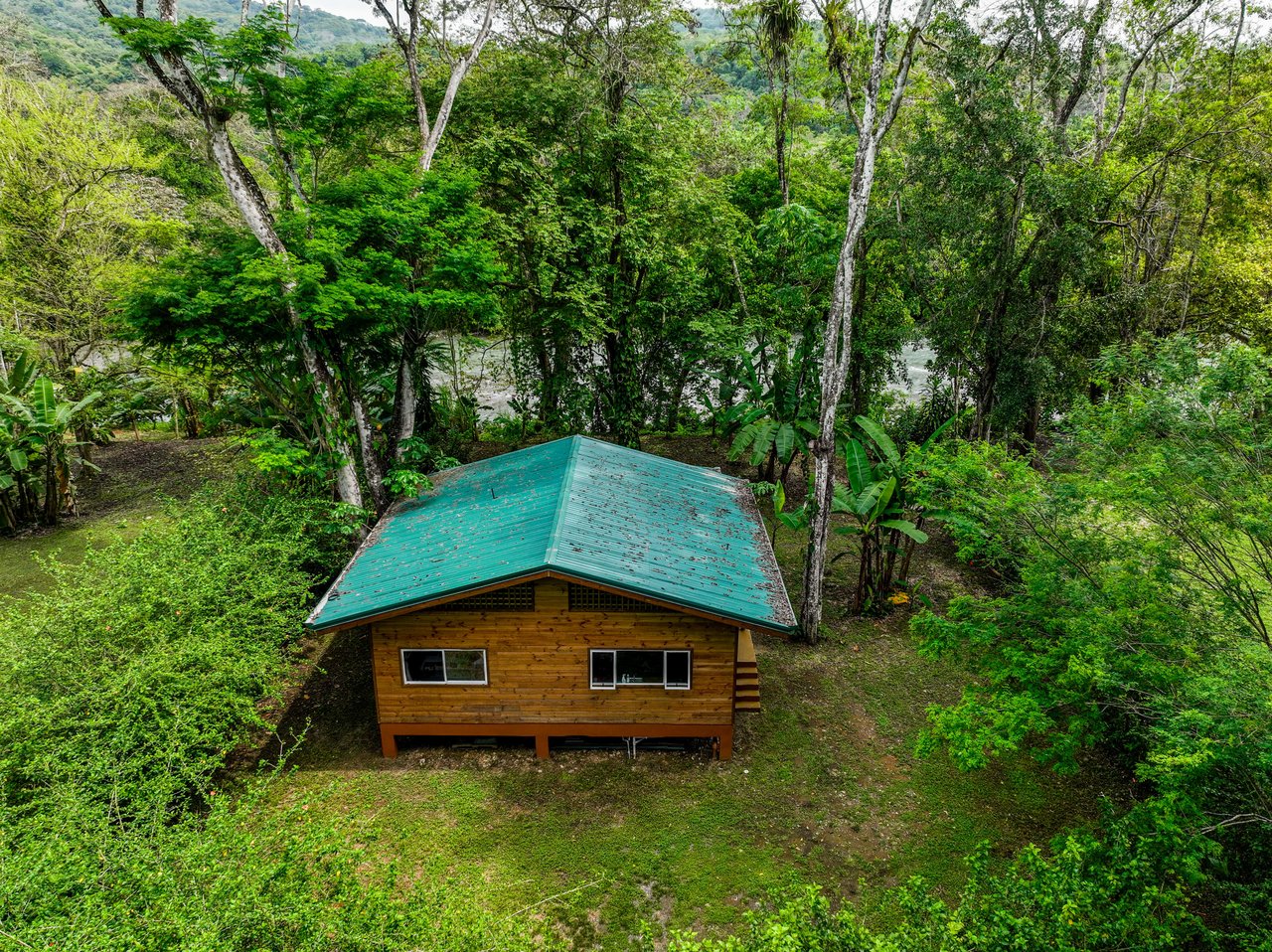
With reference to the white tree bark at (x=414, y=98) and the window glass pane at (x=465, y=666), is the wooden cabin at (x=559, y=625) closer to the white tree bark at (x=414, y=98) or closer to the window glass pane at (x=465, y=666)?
the window glass pane at (x=465, y=666)

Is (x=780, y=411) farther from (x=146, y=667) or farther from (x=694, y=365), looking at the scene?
(x=146, y=667)

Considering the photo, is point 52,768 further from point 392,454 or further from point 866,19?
point 866,19

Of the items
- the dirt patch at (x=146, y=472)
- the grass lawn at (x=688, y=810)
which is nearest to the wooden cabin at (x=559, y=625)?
the grass lawn at (x=688, y=810)

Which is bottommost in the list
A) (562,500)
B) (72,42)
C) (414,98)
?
(562,500)

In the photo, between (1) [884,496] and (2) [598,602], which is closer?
(2) [598,602]

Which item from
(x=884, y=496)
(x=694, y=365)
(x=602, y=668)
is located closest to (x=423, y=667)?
(x=602, y=668)

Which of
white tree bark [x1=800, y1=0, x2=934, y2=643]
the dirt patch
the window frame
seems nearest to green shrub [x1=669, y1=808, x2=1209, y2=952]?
the window frame
